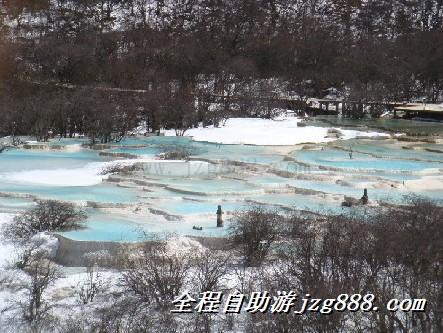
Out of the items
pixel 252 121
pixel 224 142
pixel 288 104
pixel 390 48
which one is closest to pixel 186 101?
pixel 252 121

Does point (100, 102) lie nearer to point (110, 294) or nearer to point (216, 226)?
point (216, 226)

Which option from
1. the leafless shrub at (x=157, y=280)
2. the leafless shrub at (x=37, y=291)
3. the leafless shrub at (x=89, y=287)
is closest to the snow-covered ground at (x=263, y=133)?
the leafless shrub at (x=37, y=291)

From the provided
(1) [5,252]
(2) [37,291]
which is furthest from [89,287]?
(1) [5,252]

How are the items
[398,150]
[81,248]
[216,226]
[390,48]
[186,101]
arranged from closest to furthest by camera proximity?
[81,248], [216,226], [398,150], [186,101], [390,48]

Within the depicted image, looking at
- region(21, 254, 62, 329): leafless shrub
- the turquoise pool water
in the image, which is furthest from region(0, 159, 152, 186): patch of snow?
the turquoise pool water

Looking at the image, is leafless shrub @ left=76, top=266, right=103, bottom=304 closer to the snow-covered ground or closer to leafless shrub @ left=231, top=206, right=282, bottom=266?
leafless shrub @ left=231, top=206, right=282, bottom=266
